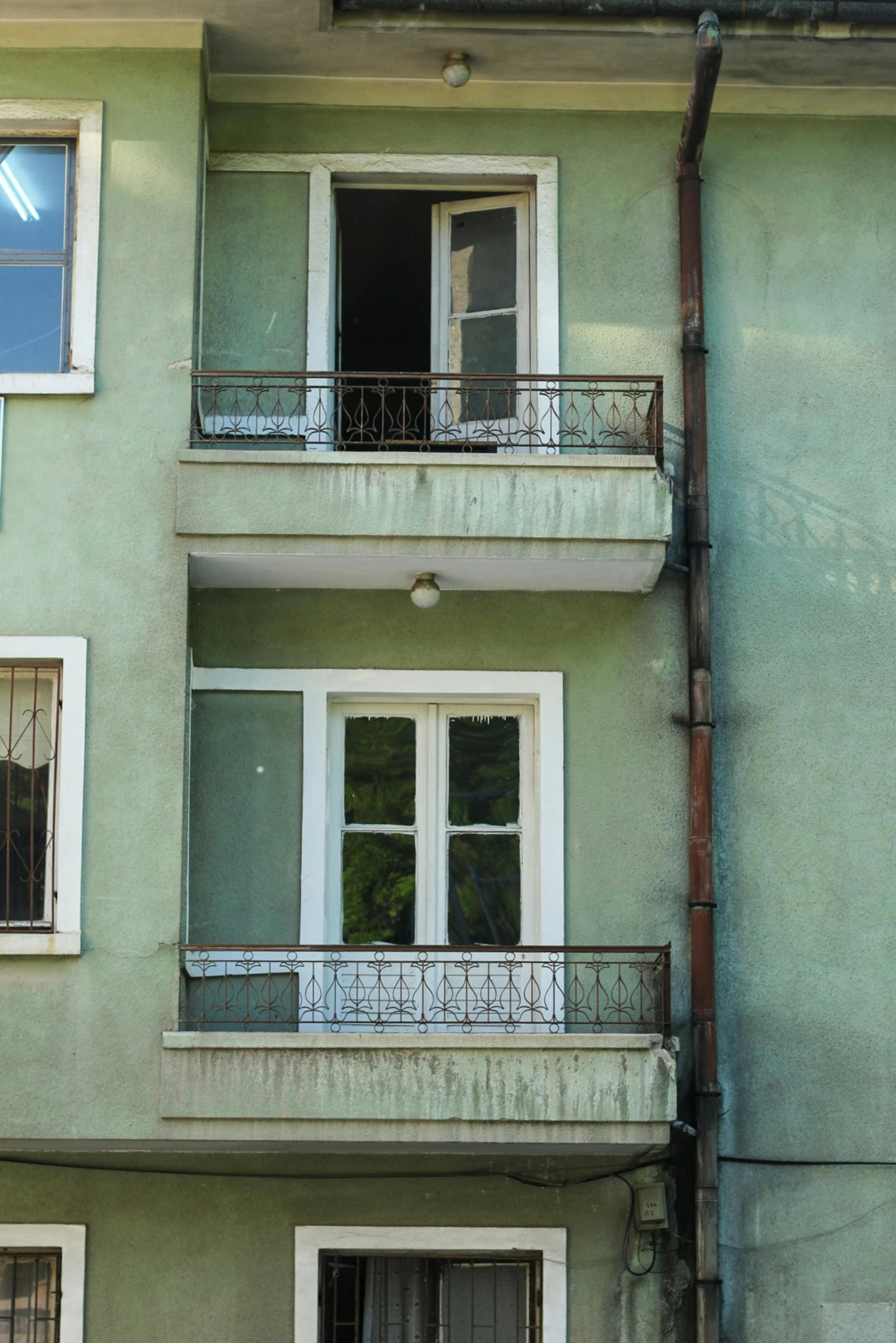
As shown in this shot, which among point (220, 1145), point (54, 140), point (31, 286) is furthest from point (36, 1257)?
point (54, 140)

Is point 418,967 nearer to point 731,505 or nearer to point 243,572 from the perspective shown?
point 243,572

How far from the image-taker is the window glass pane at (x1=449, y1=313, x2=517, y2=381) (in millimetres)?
13031

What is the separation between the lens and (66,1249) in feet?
37.5

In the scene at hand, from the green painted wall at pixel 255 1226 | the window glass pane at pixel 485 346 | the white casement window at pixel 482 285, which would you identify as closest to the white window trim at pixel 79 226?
the white casement window at pixel 482 285

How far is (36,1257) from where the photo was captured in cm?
1156

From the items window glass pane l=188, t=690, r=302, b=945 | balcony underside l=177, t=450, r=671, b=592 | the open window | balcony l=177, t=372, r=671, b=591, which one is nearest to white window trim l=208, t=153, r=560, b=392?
the open window

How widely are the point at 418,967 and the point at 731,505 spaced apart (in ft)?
11.5

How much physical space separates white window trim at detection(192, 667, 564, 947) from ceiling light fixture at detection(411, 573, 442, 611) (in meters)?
0.47

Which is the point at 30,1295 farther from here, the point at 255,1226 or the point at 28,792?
the point at 28,792

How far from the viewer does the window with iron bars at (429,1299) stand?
38.0ft

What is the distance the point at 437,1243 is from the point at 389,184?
6755 millimetres

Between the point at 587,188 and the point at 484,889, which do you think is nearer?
the point at 484,889

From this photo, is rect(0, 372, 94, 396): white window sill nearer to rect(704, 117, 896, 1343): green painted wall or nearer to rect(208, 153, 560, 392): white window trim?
rect(208, 153, 560, 392): white window trim

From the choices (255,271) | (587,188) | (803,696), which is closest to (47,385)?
(255,271)
